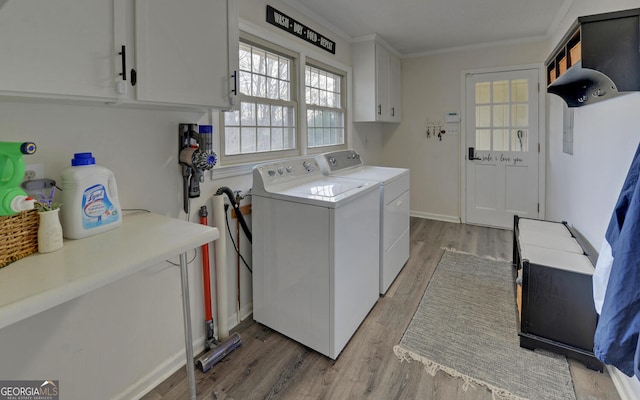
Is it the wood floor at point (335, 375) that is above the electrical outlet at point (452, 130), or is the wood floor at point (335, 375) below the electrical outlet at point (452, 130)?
below

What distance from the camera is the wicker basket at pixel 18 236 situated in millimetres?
998

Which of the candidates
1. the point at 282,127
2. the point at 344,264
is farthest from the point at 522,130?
the point at 344,264

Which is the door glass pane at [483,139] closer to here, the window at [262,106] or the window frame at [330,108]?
the window frame at [330,108]

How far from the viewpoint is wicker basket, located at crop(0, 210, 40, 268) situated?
3.27 feet

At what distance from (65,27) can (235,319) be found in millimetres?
1871

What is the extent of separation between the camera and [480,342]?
2.09 m

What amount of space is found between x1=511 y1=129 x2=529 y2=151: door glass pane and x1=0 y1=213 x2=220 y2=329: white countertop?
14.1 ft

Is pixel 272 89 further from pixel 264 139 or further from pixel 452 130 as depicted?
pixel 452 130

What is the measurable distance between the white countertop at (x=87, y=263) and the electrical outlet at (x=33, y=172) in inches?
11.3

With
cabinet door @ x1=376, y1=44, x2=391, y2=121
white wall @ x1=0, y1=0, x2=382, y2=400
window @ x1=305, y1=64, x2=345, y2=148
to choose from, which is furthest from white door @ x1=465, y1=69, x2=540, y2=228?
white wall @ x1=0, y1=0, x2=382, y2=400

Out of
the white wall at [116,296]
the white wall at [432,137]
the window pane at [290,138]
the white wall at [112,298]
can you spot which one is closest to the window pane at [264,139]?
the window pane at [290,138]

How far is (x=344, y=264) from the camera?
1979mm

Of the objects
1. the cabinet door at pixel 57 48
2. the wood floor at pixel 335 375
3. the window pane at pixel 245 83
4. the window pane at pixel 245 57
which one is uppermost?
the window pane at pixel 245 57

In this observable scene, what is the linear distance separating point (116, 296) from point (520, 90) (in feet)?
15.7
